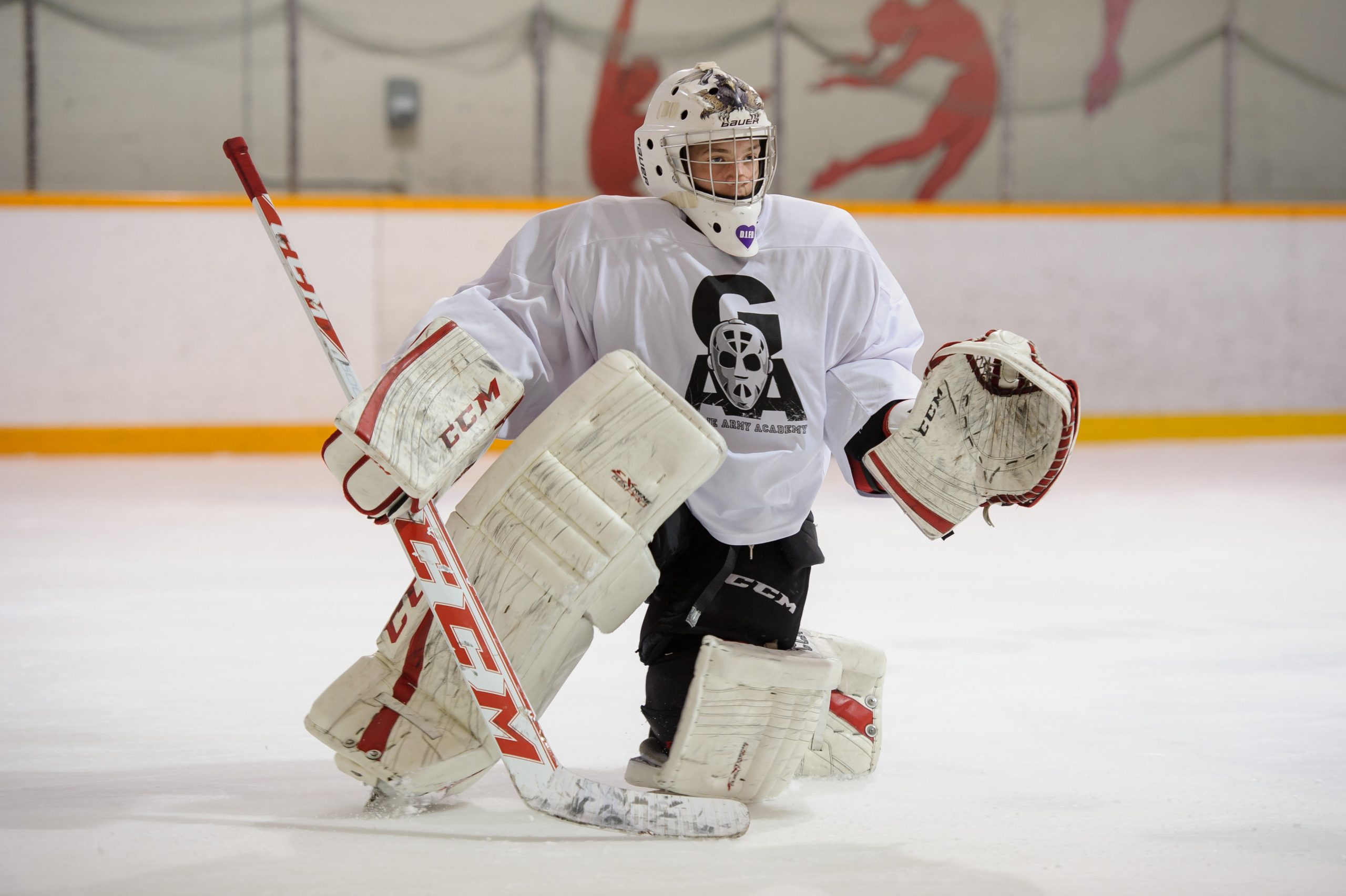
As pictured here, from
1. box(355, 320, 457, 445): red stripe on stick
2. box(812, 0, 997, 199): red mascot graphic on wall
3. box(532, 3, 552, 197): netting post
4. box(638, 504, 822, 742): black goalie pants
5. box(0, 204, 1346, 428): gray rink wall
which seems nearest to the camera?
box(355, 320, 457, 445): red stripe on stick

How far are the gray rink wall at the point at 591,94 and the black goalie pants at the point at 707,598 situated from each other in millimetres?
5145

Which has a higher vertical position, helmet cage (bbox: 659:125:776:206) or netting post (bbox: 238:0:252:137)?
netting post (bbox: 238:0:252:137)

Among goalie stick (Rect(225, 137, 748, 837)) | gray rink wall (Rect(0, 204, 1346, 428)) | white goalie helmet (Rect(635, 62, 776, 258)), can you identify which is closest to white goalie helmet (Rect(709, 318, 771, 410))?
white goalie helmet (Rect(635, 62, 776, 258))

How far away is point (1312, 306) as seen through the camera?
6578 millimetres

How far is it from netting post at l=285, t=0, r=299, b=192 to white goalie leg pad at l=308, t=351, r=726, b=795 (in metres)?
5.04

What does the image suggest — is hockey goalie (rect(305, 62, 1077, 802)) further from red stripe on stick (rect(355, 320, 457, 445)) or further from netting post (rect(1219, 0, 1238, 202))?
netting post (rect(1219, 0, 1238, 202))

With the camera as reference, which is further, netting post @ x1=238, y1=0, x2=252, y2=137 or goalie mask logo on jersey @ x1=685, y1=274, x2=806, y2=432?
netting post @ x1=238, y1=0, x2=252, y2=137

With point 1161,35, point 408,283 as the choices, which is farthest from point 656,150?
point 1161,35

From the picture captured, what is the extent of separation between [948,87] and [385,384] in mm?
7084

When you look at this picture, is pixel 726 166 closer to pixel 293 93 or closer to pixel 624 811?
pixel 624 811

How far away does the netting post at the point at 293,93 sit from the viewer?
634cm

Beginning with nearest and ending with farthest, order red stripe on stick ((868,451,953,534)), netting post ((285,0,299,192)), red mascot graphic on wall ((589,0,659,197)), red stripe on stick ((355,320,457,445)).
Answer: red stripe on stick ((355,320,457,445)) < red stripe on stick ((868,451,953,534)) < netting post ((285,0,299,192)) < red mascot graphic on wall ((589,0,659,197))

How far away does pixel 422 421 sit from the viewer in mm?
1536

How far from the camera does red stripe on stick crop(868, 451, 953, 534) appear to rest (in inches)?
68.1
